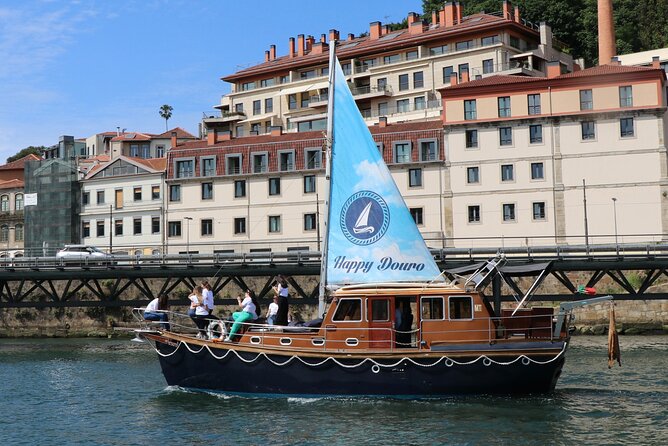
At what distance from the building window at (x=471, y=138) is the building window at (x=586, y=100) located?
31.4 ft

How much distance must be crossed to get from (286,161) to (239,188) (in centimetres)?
561

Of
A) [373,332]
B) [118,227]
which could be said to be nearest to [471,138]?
[118,227]

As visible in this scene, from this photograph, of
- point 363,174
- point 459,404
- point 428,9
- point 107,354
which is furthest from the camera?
point 428,9

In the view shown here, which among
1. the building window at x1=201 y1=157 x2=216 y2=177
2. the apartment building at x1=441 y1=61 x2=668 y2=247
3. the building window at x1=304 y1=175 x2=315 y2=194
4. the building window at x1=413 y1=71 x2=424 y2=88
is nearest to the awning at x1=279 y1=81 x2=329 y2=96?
the building window at x1=413 y1=71 x2=424 y2=88

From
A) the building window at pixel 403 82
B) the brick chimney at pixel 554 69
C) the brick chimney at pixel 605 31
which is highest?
the brick chimney at pixel 605 31

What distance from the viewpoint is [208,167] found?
3484 inches

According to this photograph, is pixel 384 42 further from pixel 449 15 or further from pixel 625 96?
pixel 625 96

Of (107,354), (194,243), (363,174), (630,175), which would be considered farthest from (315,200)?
(363,174)

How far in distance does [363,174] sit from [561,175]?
156ft

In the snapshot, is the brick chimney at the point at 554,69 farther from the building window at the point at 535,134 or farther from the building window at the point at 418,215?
the building window at the point at 418,215

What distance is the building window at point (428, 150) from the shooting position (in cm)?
8025

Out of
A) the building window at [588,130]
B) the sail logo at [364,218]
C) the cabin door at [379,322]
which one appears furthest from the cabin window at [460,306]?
the building window at [588,130]

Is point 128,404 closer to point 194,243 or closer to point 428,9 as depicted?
point 194,243

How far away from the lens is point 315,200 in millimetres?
83125
